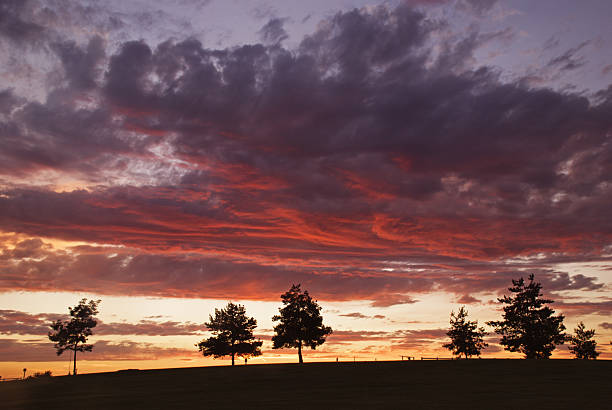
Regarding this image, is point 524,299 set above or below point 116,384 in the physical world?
above

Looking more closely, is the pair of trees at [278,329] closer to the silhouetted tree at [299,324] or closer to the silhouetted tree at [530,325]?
the silhouetted tree at [299,324]

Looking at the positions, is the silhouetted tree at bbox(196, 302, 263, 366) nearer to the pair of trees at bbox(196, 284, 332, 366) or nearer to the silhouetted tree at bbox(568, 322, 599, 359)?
the pair of trees at bbox(196, 284, 332, 366)

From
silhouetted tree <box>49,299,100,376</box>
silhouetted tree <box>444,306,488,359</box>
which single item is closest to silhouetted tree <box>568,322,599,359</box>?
silhouetted tree <box>444,306,488,359</box>

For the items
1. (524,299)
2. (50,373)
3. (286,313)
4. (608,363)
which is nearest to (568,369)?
(608,363)

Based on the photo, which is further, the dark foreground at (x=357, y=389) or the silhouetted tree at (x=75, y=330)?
the silhouetted tree at (x=75, y=330)

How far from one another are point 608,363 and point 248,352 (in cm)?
5424

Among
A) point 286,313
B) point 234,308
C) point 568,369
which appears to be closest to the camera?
point 568,369

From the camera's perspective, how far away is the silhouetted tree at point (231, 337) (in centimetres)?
8944

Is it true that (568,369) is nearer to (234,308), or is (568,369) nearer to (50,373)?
(234,308)

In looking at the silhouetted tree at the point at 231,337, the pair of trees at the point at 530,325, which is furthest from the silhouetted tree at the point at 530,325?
the silhouetted tree at the point at 231,337

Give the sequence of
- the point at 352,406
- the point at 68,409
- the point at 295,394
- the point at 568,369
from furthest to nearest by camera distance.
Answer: the point at 568,369, the point at 295,394, the point at 68,409, the point at 352,406

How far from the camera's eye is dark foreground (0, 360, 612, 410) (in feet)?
111

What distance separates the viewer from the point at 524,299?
86.8m

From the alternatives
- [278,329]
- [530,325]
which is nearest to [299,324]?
[278,329]
